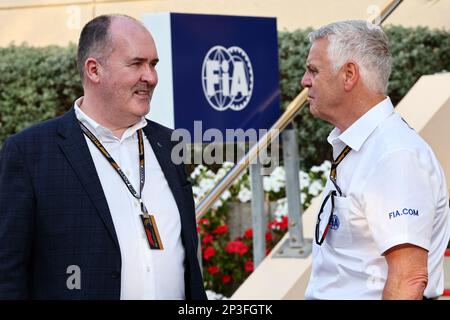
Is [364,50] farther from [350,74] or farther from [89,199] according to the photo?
[89,199]

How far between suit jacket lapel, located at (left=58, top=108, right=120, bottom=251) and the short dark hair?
258 millimetres

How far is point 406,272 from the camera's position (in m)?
3.08

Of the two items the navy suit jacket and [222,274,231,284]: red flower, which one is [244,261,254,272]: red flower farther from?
the navy suit jacket

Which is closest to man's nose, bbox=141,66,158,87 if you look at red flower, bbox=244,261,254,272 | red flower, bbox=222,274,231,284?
red flower, bbox=244,261,254,272

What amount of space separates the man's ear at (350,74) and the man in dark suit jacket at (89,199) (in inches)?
28.6

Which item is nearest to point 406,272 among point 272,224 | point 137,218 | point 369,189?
point 369,189

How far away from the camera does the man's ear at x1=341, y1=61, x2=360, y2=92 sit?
3.44 meters

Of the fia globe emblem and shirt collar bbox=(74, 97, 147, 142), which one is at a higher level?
the fia globe emblem

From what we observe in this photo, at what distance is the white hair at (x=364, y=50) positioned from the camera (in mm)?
3434

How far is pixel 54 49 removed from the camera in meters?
9.80

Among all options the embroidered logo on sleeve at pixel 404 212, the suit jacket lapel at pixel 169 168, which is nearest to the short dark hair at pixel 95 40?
the suit jacket lapel at pixel 169 168

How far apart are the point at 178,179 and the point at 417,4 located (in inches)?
148
